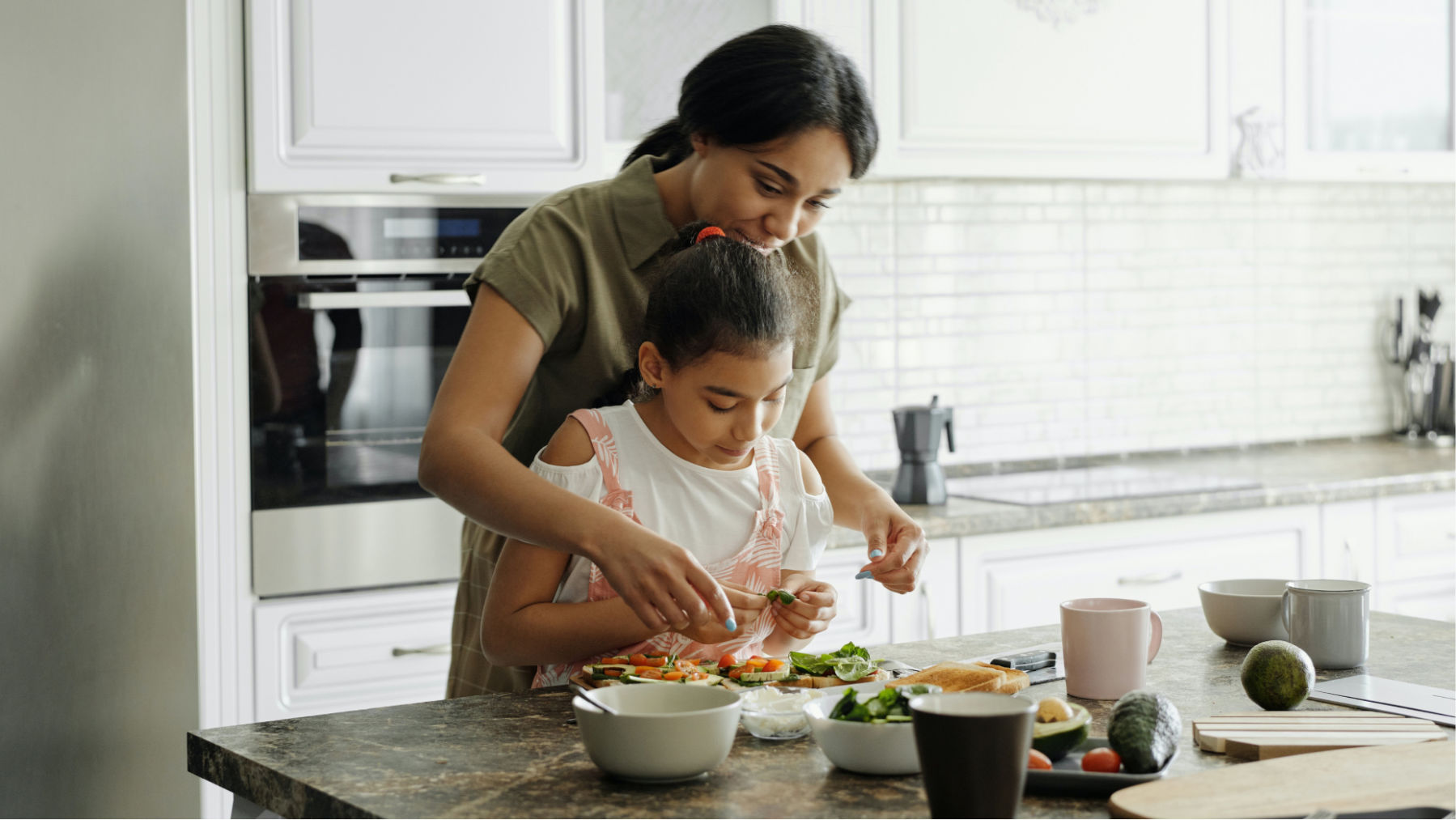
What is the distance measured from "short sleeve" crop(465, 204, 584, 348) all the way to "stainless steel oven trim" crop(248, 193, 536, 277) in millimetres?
1037

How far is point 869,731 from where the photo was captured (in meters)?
1.09

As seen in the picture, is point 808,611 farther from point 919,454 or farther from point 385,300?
point 919,454

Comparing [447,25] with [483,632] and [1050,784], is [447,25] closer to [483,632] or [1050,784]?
[483,632]

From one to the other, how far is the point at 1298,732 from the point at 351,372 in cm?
191

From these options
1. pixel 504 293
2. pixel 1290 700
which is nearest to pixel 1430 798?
pixel 1290 700

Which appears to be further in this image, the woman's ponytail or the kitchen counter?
the woman's ponytail

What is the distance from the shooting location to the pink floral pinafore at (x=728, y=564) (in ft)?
4.94

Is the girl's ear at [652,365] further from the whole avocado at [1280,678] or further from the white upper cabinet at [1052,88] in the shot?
the white upper cabinet at [1052,88]

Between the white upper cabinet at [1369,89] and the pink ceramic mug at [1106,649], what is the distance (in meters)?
2.55

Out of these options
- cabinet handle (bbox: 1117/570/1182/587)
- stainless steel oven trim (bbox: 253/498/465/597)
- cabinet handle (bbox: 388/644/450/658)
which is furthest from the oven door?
cabinet handle (bbox: 1117/570/1182/587)

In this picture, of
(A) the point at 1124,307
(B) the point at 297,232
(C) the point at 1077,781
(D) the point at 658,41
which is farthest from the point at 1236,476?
(C) the point at 1077,781

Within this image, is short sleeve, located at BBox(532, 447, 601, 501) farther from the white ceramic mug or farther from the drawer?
the drawer

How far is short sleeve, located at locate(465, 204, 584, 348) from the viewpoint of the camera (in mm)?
1577

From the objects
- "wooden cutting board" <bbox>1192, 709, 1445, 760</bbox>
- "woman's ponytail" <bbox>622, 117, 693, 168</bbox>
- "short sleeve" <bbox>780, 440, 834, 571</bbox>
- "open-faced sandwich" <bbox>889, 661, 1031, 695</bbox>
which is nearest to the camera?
"wooden cutting board" <bbox>1192, 709, 1445, 760</bbox>
